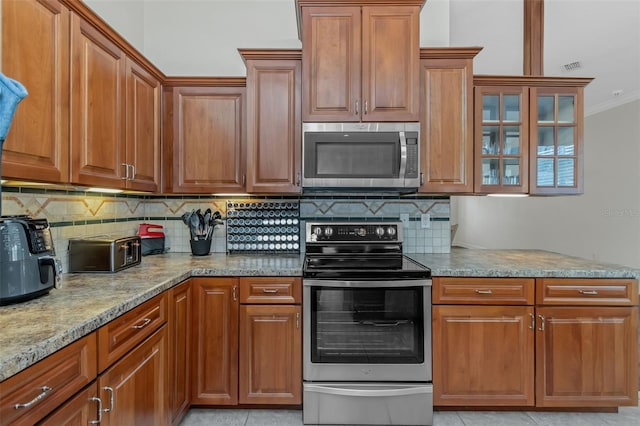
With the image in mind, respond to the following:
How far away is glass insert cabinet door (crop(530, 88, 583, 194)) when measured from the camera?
2.50m

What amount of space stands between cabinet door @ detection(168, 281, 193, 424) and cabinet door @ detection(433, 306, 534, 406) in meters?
1.44

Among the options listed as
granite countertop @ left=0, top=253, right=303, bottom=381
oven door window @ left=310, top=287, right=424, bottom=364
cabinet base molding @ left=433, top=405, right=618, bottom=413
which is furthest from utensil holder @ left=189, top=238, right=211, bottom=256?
cabinet base molding @ left=433, top=405, right=618, bottom=413

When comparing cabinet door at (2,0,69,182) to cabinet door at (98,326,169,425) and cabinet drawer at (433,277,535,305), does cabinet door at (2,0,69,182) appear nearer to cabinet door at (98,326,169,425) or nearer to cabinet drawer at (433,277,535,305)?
cabinet door at (98,326,169,425)

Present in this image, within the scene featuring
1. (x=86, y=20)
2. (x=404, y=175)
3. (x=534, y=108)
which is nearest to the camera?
(x=86, y=20)

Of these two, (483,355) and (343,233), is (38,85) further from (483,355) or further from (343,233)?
(483,355)

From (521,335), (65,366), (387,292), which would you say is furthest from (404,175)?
(65,366)

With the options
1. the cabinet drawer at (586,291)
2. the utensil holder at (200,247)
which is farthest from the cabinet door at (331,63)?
the cabinet drawer at (586,291)

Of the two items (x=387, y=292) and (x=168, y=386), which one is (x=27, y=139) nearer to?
(x=168, y=386)

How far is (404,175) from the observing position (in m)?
2.32

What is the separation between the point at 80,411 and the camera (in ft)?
3.67

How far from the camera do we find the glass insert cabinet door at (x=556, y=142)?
250cm

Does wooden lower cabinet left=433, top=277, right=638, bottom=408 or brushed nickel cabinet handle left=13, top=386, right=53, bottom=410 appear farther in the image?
wooden lower cabinet left=433, top=277, right=638, bottom=408

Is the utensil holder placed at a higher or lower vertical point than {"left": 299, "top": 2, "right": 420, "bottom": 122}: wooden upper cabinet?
lower

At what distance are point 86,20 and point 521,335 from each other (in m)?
2.82
